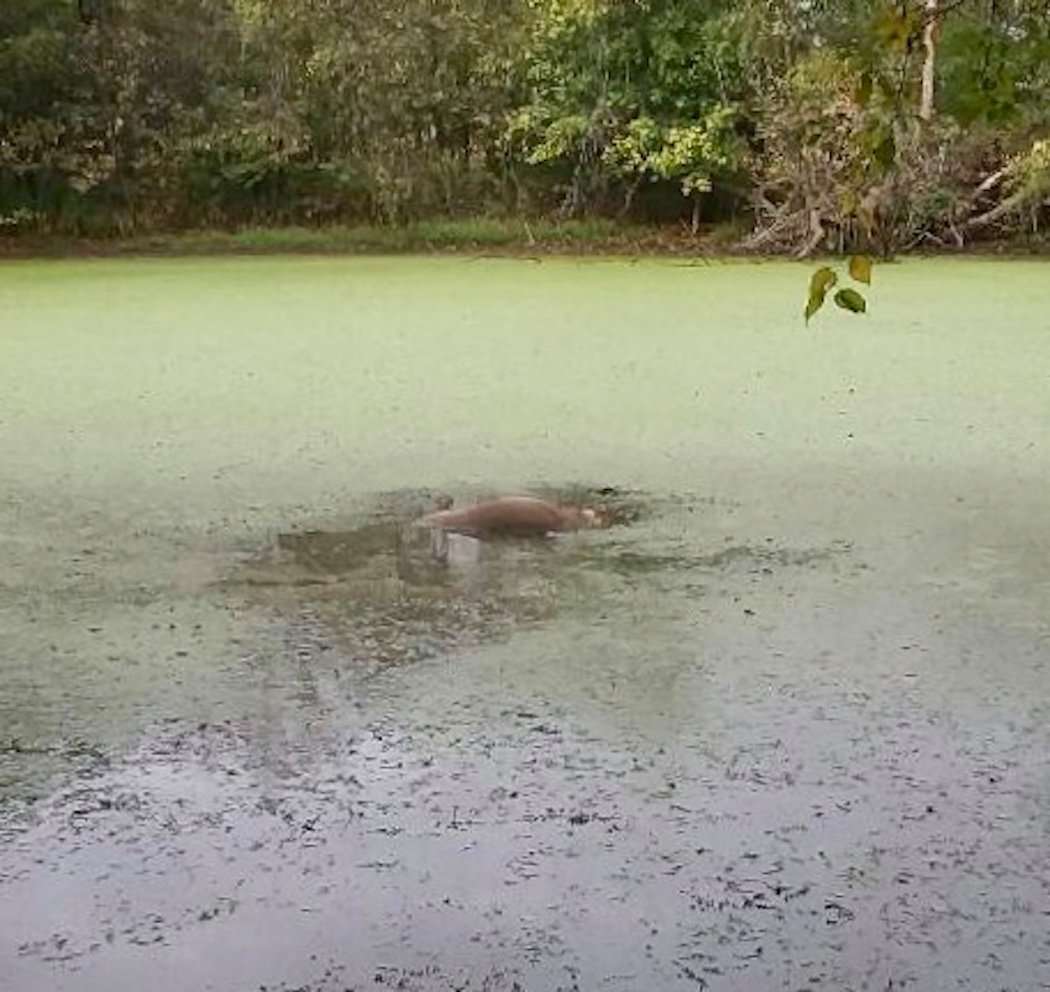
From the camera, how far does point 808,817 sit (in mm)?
1862

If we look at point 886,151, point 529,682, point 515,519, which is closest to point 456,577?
point 515,519

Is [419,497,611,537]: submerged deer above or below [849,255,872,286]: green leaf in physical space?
below

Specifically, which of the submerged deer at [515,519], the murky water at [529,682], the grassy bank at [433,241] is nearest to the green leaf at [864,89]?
the murky water at [529,682]

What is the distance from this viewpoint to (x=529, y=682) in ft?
7.61

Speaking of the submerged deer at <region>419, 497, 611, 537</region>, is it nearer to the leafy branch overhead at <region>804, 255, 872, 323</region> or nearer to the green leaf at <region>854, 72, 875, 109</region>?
the green leaf at <region>854, 72, 875, 109</region>

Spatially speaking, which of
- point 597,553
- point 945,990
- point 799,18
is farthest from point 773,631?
point 799,18

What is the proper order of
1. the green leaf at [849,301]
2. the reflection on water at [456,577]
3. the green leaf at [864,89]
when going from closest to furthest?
1. the green leaf at [849,301]
2. the green leaf at [864,89]
3. the reflection on water at [456,577]

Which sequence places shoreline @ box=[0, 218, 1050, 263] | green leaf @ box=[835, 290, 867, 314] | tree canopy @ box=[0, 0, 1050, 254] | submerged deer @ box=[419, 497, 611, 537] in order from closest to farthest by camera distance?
green leaf @ box=[835, 290, 867, 314]
submerged deer @ box=[419, 497, 611, 537]
shoreline @ box=[0, 218, 1050, 263]
tree canopy @ box=[0, 0, 1050, 254]

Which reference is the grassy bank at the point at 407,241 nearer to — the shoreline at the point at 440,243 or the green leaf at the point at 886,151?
the shoreline at the point at 440,243

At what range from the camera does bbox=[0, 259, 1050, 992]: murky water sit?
1.62m

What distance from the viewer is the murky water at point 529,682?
162 cm

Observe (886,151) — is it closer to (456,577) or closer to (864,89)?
(864,89)

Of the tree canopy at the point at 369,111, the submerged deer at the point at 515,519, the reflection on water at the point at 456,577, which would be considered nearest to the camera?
the reflection on water at the point at 456,577

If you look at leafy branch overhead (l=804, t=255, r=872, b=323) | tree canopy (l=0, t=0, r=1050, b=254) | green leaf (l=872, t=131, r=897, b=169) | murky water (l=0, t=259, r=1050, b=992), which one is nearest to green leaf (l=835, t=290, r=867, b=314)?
leafy branch overhead (l=804, t=255, r=872, b=323)
